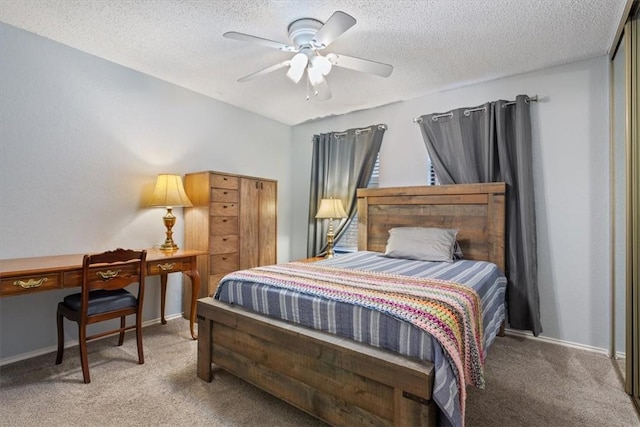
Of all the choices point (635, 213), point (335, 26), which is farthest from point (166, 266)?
point (635, 213)

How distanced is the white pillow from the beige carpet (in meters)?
0.91

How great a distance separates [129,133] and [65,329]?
5.97 feet

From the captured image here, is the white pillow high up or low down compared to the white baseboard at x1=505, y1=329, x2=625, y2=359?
up

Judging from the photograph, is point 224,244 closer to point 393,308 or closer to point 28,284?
point 28,284

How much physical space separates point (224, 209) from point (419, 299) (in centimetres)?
A: 244

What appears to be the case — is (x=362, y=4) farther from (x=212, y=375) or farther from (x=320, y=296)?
(x=212, y=375)

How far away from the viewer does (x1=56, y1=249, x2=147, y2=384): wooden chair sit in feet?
6.91

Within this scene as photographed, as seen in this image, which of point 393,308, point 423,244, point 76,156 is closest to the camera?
point 393,308

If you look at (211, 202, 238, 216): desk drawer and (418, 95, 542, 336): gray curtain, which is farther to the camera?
(211, 202, 238, 216): desk drawer

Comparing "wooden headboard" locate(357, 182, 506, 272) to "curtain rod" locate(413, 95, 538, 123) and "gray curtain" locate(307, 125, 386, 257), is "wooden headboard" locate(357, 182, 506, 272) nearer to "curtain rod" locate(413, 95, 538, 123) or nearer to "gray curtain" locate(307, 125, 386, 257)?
"gray curtain" locate(307, 125, 386, 257)

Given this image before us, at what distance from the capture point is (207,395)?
1971mm

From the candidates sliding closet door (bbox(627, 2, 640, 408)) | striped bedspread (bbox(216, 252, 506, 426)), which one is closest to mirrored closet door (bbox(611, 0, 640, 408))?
sliding closet door (bbox(627, 2, 640, 408))

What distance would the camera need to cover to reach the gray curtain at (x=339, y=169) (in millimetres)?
3986

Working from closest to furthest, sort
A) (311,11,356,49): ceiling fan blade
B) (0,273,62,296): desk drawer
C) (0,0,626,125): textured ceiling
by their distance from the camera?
(311,11,356,49): ceiling fan blade, (0,273,62,296): desk drawer, (0,0,626,125): textured ceiling
